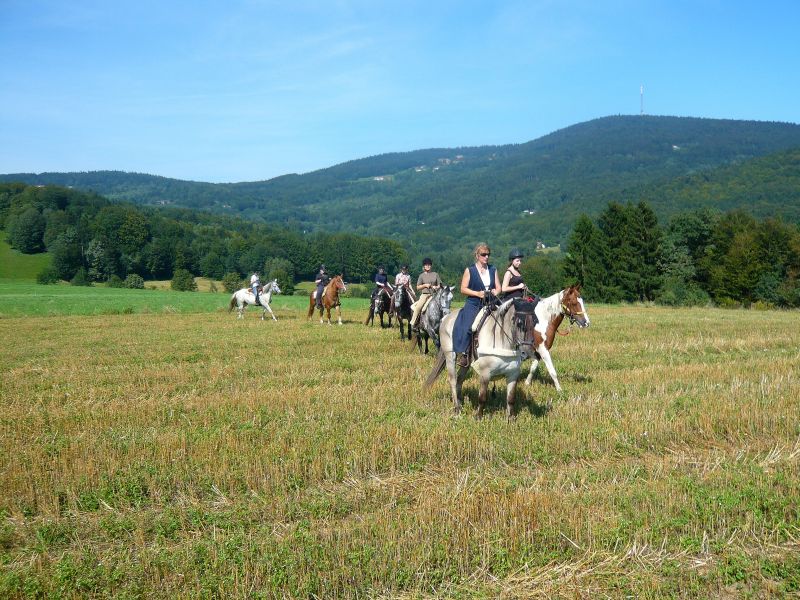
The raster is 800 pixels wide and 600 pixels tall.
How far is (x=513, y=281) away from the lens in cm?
1069

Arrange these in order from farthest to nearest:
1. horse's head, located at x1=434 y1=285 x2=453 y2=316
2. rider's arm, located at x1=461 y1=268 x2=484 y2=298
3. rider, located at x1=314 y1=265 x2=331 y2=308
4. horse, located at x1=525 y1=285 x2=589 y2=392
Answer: rider, located at x1=314 y1=265 x2=331 y2=308 → horse's head, located at x1=434 y1=285 x2=453 y2=316 → horse, located at x1=525 y1=285 x2=589 y2=392 → rider's arm, located at x1=461 y1=268 x2=484 y2=298

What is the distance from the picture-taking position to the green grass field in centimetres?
8550

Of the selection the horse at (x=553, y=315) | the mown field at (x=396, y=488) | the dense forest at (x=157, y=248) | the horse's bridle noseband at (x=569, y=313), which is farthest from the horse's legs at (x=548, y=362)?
the dense forest at (x=157, y=248)

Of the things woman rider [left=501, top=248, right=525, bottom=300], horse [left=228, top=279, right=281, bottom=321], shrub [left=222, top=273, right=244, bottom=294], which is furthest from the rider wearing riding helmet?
shrub [left=222, top=273, right=244, bottom=294]

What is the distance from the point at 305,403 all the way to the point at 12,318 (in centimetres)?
3178

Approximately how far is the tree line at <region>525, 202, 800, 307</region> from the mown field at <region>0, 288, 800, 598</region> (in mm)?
47904

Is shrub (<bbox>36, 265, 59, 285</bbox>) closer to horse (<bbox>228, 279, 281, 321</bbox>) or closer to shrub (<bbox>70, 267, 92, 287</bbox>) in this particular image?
shrub (<bbox>70, 267, 92, 287</bbox>)

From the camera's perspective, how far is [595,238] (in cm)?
6166

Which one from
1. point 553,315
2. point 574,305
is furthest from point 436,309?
point 574,305

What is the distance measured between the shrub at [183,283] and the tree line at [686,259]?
162ft

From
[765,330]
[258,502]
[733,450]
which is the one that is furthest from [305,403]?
[765,330]

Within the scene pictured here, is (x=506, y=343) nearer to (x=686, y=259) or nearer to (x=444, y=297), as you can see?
(x=444, y=297)

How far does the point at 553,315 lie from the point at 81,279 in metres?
82.3

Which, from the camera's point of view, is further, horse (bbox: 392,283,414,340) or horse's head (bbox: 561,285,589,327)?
horse (bbox: 392,283,414,340)
